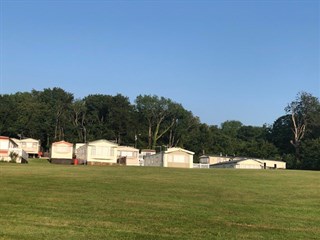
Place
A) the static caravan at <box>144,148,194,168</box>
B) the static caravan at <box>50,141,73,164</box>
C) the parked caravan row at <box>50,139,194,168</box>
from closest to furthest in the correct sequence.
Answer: the parked caravan row at <box>50,139,194,168</box> → the static caravan at <box>50,141,73,164</box> → the static caravan at <box>144,148,194,168</box>

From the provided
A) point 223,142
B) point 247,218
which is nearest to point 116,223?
point 247,218

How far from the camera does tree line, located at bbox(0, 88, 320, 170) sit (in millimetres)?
96938

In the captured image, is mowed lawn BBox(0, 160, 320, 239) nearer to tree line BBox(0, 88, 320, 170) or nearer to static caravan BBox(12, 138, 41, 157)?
static caravan BBox(12, 138, 41, 157)

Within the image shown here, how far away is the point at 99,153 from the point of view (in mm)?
59500

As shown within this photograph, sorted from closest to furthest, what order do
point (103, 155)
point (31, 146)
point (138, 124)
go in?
point (103, 155), point (31, 146), point (138, 124)

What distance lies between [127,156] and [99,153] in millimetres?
10147

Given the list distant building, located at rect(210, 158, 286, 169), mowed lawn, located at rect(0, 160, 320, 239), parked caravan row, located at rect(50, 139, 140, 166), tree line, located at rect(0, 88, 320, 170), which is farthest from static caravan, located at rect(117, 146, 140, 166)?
mowed lawn, located at rect(0, 160, 320, 239)

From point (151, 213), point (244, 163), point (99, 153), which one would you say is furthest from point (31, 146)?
point (151, 213)

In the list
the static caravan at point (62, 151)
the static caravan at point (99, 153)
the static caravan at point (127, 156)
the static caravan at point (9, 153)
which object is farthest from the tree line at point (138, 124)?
the static caravan at point (9, 153)

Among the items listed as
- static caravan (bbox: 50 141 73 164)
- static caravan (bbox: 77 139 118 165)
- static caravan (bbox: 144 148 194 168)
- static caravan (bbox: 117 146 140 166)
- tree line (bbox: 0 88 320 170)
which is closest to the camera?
static caravan (bbox: 77 139 118 165)

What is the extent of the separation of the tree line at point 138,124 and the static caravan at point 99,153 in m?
38.6

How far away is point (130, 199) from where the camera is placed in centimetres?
1487

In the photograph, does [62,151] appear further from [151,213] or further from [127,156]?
[151,213]

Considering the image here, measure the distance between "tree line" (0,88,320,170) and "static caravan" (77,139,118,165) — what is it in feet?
127
